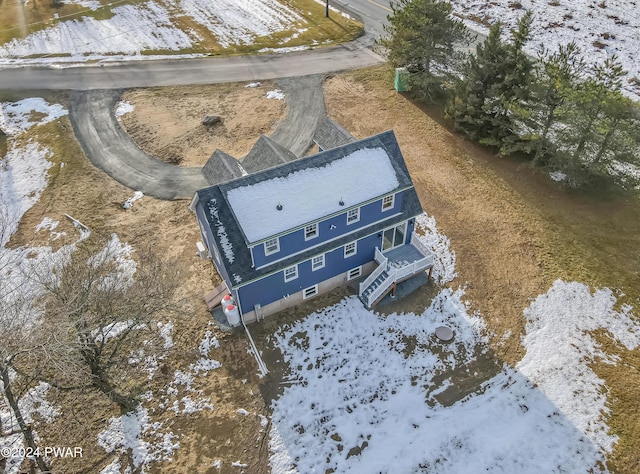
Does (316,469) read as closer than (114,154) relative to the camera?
Yes

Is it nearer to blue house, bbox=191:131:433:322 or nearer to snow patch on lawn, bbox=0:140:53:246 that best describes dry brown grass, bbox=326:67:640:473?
blue house, bbox=191:131:433:322

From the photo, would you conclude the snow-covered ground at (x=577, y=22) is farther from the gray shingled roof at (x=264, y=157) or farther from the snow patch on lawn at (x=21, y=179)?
the snow patch on lawn at (x=21, y=179)

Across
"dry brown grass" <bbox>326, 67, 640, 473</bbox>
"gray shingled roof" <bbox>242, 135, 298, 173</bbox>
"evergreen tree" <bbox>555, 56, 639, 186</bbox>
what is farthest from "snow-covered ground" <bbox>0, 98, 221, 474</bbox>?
"evergreen tree" <bbox>555, 56, 639, 186</bbox>

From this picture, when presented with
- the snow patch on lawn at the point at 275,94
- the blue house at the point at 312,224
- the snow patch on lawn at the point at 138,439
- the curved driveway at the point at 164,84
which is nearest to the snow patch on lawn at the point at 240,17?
the curved driveway at the point at 164,84

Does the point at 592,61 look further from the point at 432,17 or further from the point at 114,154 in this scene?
the point at 114,154

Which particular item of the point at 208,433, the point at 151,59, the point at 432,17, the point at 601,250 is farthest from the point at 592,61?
the point at 208,433

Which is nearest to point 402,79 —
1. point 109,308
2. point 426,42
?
point 426,42

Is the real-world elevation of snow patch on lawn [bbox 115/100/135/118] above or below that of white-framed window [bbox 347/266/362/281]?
above
